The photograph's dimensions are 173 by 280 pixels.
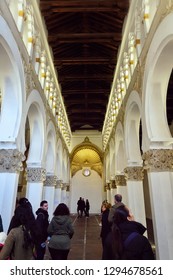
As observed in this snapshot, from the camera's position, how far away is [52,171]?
10.2 m

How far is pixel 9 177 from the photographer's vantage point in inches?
195

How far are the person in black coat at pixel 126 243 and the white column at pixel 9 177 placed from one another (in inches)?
136

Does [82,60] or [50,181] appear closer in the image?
[82,60]

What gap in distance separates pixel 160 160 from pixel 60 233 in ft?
9.36

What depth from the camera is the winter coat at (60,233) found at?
2984 millimetres

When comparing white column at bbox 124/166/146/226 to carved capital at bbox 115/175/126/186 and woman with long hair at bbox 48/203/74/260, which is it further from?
woman with long hair at bbox 48/203/74/260

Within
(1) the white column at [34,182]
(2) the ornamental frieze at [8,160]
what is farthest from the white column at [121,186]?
(2) the ornamental frieze at [8,160]

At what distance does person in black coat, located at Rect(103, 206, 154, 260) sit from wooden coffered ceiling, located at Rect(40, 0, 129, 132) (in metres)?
7.68

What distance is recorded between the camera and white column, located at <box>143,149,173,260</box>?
174 inches

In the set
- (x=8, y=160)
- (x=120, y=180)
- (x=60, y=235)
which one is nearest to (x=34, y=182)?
(x=8, y=160)

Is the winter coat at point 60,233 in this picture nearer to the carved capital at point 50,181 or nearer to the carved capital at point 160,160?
the carved capital at point 160,160

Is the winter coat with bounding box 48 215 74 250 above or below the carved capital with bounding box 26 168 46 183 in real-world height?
below

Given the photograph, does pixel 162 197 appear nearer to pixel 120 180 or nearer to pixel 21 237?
pixel 21 237

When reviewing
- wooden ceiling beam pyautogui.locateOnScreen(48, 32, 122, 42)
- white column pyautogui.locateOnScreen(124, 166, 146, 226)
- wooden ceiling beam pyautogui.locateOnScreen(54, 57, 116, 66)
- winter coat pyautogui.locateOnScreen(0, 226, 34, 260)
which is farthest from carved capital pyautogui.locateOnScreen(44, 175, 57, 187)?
winter coat pyautogui.locateOnScreen(0, 226, 34, 260)
